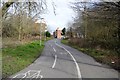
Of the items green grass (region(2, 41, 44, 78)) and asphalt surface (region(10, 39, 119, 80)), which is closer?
→ asphalt surface (region(10, 39, 119, 80))

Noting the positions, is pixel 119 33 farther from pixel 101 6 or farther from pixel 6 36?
pixel 6 36

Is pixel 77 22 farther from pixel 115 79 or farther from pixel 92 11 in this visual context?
pixel 115 79

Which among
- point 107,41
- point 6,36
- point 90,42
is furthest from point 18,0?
point 90,42

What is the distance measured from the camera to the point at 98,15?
84.6 ft

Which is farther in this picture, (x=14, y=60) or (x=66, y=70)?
(x=14, y=60)

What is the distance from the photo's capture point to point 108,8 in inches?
928

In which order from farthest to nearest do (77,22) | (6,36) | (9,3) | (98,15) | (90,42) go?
1. (77,22)
2. (90,42)
3. (6,36)
4. (98,15)
5. (9,3)

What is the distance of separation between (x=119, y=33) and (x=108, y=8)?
18.6 ft

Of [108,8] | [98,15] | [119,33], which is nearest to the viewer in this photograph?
[108,8]

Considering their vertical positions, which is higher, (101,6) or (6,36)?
(101,6)

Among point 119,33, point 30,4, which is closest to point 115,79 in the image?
point 30,4

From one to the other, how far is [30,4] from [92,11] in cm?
1037

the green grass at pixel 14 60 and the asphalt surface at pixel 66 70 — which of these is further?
the green grass at pixel 14 60

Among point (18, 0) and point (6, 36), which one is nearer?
point (18, 0)
